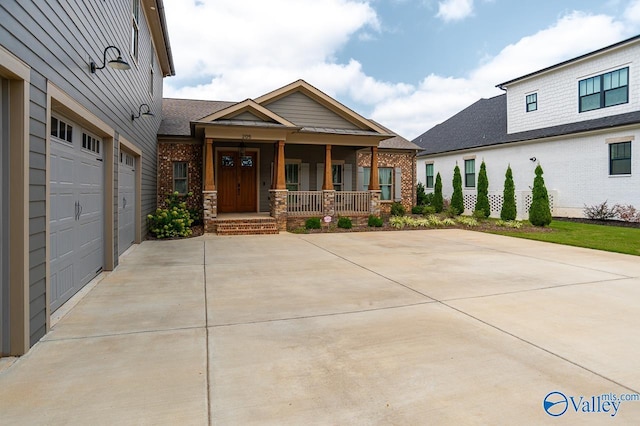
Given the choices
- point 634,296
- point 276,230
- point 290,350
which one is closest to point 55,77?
point 290,350

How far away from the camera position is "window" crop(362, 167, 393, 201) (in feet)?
56.2

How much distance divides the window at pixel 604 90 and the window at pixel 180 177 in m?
16.7

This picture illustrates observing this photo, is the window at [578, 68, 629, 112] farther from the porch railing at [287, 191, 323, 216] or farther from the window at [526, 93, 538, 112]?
the porch railing at [287, 191, 323, 216]

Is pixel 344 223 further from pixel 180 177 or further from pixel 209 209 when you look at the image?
pixel 180 177

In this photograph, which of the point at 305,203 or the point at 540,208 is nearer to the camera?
the point at 540,208

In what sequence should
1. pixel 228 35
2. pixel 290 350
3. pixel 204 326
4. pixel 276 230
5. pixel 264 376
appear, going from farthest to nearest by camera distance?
1. pixel 228 35
2. pixel 276 230
3. pixel 204 326
4. pixel 290 350
5. pixel 264 376

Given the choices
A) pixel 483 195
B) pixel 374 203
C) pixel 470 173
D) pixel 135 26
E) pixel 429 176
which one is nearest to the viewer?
pixel 135 26

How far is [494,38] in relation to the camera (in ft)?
54.0

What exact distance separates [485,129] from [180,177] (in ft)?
53.9

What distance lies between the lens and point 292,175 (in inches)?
605

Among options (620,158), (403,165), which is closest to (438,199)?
(403,165)

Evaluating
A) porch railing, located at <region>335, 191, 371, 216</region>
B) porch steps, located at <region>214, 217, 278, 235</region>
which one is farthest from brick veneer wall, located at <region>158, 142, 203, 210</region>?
porch railing, located at <region>335, 191, 371, 216</region>

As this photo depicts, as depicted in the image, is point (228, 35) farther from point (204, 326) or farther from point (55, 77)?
point (204, 326)

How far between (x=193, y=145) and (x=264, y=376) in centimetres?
1289
